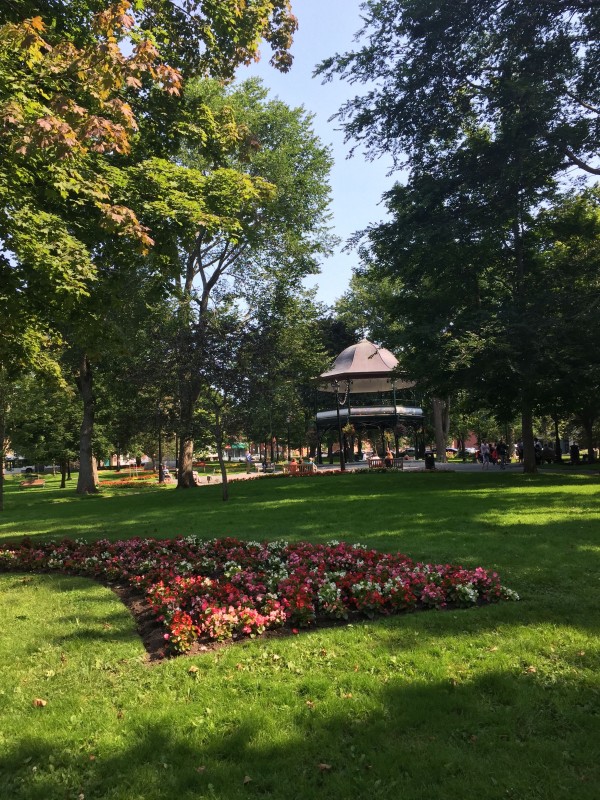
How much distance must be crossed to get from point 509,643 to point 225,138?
9.50 meters

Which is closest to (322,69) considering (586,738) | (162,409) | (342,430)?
(162,409)

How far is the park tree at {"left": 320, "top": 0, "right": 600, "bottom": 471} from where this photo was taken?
1617 cm

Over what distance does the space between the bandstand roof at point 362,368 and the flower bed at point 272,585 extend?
20.7 meters

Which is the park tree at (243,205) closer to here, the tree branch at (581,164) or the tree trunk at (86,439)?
the tree trunk at (86,439)

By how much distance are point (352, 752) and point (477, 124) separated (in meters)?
23.1

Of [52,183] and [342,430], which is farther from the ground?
[52,183]

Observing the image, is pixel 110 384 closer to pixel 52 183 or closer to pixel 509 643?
pixel 52 183

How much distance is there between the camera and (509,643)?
4590 millimetres

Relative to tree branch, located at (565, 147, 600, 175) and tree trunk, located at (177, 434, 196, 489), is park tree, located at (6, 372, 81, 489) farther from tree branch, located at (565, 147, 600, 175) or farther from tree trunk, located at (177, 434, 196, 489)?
tree branch, located at (565, 147, 600, 175)

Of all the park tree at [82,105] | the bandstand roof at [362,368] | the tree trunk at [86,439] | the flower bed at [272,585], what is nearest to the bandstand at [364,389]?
the bandstand roof at [362,368]

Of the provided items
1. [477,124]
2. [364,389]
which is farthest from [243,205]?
[364,389]

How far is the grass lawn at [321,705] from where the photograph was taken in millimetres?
2996

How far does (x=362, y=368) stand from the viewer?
29672 millimetres

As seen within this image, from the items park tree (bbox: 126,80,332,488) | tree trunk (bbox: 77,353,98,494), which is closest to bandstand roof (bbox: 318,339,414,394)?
park tree (bbox: 126,80,332,488)
